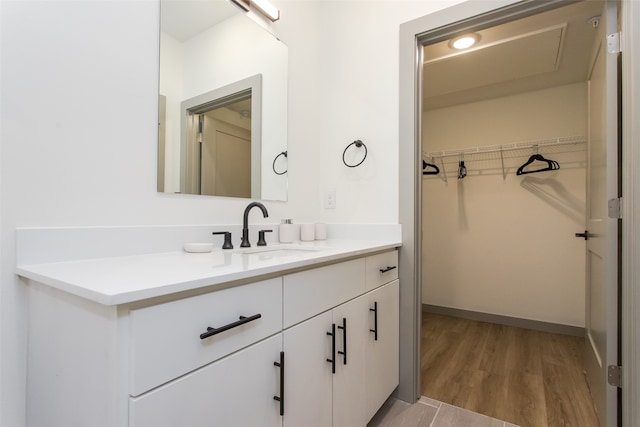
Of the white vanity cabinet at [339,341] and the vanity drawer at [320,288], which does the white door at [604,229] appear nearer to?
the white vanity cabinet at [339,341]

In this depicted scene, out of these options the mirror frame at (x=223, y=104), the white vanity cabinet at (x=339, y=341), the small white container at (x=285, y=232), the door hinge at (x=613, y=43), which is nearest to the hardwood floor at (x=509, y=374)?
the white vanity cabinet at (x=339, y=341)

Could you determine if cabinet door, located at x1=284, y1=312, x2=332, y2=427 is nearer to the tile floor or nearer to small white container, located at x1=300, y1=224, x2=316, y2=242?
the tile floor

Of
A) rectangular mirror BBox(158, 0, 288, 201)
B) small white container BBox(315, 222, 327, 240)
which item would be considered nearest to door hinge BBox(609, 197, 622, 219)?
small white container BBox(315, 222, 327, 240)

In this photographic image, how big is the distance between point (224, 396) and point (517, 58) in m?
2.83

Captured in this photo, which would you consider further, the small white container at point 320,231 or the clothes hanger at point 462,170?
the clothes hanger at point 462,170

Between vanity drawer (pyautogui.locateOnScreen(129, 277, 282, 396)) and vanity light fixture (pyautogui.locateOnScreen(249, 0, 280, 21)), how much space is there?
4.84 feet

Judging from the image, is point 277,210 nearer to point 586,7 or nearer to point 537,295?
point 586,7

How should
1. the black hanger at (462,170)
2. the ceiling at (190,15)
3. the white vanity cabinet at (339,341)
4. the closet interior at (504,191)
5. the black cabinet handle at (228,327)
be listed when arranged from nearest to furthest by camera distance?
the black cabinet handle at (228,327) → the white vanity cabinet at (339,341) → the ceiling at (190,15) → the closet interior at (504,191) → the black hanger at (462,170)

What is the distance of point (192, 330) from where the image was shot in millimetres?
654

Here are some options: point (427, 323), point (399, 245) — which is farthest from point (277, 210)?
point (427, 323)

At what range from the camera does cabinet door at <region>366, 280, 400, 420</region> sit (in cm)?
136

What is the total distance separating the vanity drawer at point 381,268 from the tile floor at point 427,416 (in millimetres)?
683

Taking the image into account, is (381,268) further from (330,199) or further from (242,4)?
(242,4)

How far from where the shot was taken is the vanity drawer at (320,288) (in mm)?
920
